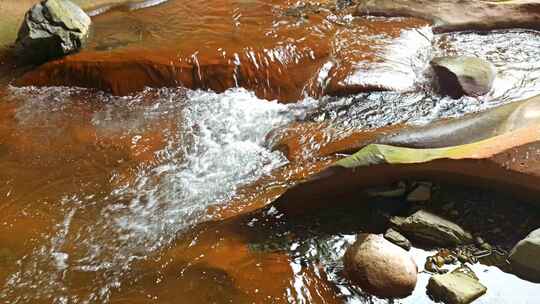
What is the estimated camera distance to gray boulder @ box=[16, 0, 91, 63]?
573 centimetres

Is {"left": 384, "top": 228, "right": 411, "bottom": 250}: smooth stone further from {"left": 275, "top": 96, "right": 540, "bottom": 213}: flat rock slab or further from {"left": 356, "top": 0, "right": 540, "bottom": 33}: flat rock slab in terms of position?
{"left": 356, "top": 0, "right": 540, "bottom": 33}: flat rock slab

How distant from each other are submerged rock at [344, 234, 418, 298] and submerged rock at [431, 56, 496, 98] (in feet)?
8.23

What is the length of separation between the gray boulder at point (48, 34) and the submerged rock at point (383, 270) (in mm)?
4517

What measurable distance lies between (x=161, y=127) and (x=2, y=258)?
1.96 meters

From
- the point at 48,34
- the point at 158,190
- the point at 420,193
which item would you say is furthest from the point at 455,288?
the point at 48,34

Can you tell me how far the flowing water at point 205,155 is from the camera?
3.14 metres

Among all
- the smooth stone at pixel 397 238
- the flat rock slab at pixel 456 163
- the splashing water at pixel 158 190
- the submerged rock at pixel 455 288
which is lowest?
the splashing water at pixel 158 190

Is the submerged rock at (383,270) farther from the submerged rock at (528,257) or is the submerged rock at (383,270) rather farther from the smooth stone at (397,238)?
the submerged rock at (528,257)

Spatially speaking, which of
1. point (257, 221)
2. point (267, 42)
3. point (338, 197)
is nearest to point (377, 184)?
point (338, 197)

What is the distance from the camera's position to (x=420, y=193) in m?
3.33

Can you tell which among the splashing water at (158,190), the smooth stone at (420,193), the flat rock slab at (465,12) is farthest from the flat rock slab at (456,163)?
the flat rock slab at (465,12)

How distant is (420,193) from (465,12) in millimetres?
3950

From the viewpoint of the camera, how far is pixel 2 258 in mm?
3393

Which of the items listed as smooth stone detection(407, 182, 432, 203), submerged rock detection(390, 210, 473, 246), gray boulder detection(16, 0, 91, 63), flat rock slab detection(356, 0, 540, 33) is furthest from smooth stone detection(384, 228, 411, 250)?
gray boulder detection(16, 0, 91, 63)
